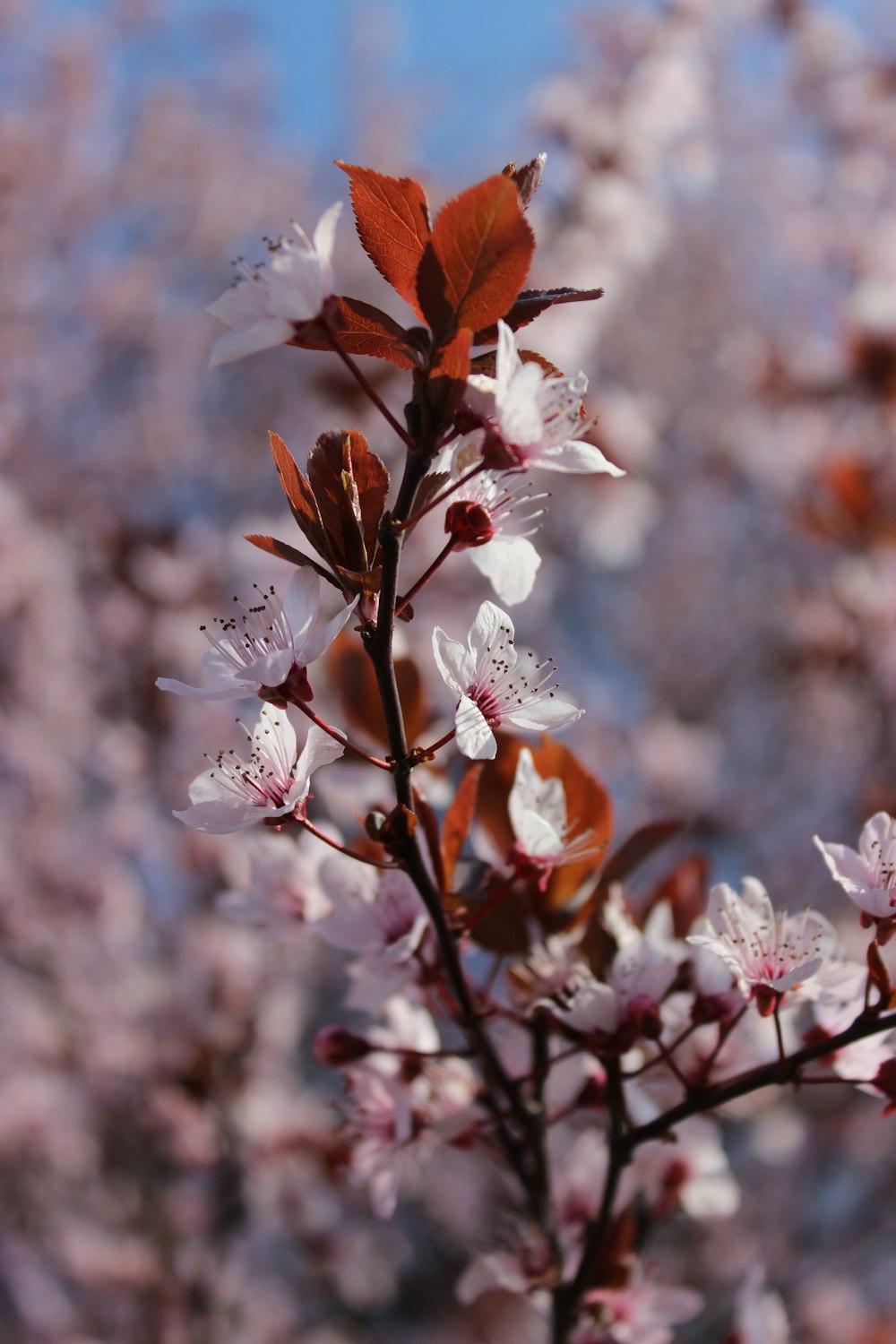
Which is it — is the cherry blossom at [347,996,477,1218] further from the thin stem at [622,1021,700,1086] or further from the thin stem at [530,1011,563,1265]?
the thin stem at [622,1021,700,1086]

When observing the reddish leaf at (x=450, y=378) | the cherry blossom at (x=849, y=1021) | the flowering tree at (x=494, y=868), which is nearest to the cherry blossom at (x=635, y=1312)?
the flowering tree at (x=494, y=868)

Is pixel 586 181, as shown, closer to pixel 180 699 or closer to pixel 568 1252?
pixel 180 699

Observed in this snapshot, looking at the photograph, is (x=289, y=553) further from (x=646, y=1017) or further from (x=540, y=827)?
(x=646, y=1017)

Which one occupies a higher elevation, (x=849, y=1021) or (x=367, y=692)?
(x=367, y=692)

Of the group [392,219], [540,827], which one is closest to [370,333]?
[392,219]

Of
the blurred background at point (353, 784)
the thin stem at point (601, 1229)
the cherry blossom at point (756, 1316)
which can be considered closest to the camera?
the thin stem at point (601, 1229)

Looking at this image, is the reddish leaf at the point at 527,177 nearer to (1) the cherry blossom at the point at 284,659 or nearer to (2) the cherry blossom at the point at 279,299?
(2) the cherry blossom at the point at 279,299

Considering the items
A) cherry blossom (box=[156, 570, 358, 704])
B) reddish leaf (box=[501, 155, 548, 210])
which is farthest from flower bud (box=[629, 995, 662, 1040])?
reddish leaf (box=[501, 155, 548, 210])
